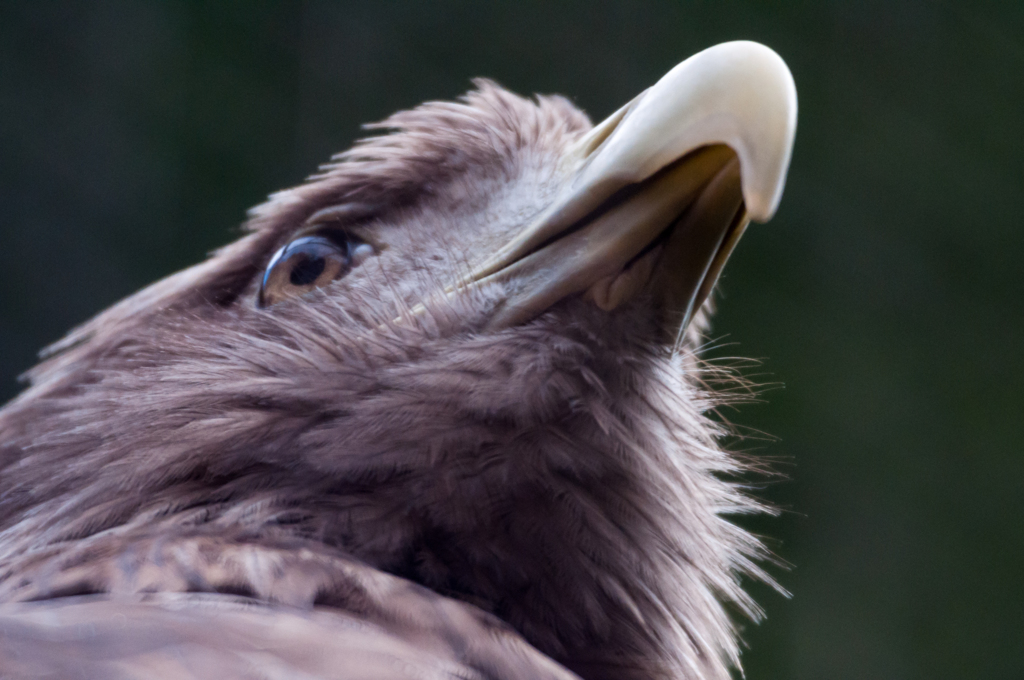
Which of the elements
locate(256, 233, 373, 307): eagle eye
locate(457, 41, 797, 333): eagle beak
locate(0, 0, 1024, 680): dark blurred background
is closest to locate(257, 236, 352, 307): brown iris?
locate(256, 233, 373, 307): eagle eye

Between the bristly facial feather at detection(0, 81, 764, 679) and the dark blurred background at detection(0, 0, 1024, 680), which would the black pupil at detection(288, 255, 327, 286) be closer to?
the bristly facial feather at detection(0, 81, 764, 679)

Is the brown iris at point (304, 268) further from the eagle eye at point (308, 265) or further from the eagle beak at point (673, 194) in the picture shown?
the eagle beak at point (673, 194)

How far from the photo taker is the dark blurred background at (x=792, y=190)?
2334 millimetres

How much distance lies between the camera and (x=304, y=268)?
101 centimetres

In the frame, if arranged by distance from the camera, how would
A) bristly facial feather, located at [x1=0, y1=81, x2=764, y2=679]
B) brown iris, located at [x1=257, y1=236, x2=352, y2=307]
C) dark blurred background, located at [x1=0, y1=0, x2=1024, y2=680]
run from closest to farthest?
bristly facial feather, located at [x1=0, y1=81, x2=764, y2=679], brown iris, located at [x1=257, y1=236, x2=352, y2=307], dark blurred background, located at [x1=0, y1=0, x2=1024, y2=680]

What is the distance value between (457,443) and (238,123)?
5.76ft

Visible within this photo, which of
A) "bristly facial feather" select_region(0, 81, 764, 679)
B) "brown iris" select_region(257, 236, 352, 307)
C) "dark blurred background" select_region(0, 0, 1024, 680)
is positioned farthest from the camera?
"dark blurred background" select_region(0, 0, 1024, 680)

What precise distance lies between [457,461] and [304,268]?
1.03ft

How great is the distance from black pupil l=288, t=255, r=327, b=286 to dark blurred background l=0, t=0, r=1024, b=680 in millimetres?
1374

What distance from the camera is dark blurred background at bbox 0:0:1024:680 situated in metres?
2.33

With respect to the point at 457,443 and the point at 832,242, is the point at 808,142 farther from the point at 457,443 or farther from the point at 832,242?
the point at 457,443

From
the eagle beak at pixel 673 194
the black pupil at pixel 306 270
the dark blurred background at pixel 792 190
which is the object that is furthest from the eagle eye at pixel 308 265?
the dark blurred background at pixel 792 190

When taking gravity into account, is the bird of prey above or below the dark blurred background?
below

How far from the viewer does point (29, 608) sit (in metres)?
0.66
